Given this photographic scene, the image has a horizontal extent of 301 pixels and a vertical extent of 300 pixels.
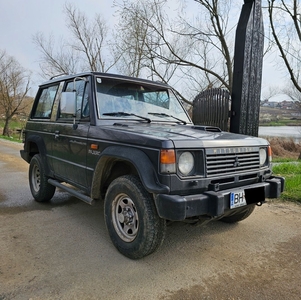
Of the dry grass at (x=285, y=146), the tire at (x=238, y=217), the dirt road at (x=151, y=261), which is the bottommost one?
the dry grass at (x=285, y=146)

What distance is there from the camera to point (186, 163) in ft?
8.39

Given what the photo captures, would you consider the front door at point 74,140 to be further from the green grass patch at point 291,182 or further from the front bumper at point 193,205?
the green grass patch at point 291,182

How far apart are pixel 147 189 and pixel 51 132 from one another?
8.06 feet

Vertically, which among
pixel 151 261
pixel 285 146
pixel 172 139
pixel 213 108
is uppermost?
pixel 213 108

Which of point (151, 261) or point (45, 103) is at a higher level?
point (45, 103)

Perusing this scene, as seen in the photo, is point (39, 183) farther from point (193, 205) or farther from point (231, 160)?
point (231, 160)

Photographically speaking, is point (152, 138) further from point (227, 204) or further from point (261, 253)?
point (261, 253)

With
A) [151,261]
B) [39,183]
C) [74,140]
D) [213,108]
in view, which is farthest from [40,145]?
[213,108]

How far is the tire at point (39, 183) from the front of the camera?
463 cm

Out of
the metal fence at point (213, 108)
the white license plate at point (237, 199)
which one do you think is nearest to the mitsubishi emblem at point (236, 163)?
the white license plate at point (237, 199)

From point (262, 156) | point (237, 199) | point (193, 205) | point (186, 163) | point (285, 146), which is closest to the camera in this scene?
point (193, 205)

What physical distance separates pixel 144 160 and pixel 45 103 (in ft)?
9.92

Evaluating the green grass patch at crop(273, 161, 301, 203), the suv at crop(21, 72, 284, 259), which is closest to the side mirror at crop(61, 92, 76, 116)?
the suv at crop(21, 72, 284, 259)

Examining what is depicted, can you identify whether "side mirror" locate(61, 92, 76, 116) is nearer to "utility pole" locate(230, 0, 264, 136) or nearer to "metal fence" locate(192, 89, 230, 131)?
"utility pole" locate(230, 0, 264, 136)
